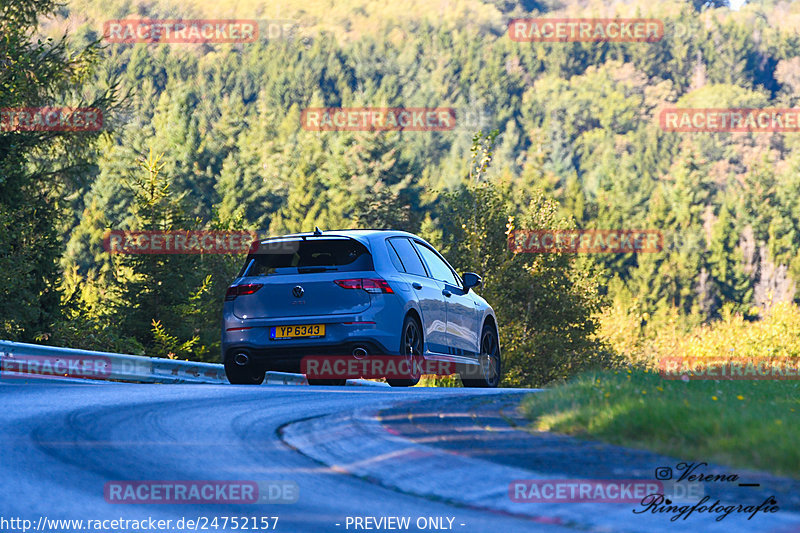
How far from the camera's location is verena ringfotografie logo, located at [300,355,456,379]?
12.5 m

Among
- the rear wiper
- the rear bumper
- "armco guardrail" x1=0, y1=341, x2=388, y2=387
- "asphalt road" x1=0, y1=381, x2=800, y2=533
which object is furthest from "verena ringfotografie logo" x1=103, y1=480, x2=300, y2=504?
"armco guardrail" x1=0, y1=341, x2=388, y2=387

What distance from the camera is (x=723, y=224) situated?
398 feet

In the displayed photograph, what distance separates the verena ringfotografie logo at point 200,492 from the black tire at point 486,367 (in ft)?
29.7

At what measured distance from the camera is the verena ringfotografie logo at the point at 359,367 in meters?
12.5

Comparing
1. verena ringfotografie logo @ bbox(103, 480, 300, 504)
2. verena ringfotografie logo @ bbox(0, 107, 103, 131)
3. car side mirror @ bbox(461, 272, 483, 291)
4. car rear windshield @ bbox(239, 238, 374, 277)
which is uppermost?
verena ringfotografie logo @ bbox(0, 107, 103, 131)

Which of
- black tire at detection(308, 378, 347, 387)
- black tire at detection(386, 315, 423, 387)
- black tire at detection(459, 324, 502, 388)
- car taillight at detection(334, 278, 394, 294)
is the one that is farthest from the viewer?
black tire at detection(308, 378, 347, 387)

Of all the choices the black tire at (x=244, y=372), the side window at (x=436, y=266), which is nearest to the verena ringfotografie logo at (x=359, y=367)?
the black tire at (x=244, y=372)

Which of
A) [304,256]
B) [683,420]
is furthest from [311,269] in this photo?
[683,420]

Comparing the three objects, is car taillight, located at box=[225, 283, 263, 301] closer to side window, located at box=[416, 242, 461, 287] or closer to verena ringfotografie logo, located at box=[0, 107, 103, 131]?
side window, located at box=[416, 242, 461, 287]

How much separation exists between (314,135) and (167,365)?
108349 millimetres

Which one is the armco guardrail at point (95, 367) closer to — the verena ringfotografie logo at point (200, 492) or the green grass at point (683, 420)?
the green grass at point (683, 420)

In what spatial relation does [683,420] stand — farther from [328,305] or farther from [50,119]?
[50,119]

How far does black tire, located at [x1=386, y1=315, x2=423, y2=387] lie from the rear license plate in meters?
0.87

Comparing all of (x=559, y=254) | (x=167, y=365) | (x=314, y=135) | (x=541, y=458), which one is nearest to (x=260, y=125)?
(x=314, y=135)
